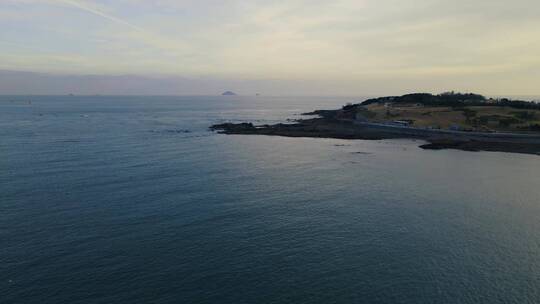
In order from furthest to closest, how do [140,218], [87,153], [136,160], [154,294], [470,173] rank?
1. [87,153]
2. [136,160]
3. [470,173]
4. [140,218]
5. [154,294]

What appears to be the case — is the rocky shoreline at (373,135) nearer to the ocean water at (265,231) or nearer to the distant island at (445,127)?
the distant island at (445,127)

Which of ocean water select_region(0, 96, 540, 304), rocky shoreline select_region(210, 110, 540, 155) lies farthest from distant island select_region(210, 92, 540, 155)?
ocean water select_region(0, 96, 540, 304)

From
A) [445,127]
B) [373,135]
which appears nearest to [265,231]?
[373,135]

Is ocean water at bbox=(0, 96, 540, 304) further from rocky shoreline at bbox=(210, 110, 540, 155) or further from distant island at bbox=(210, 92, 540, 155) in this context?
distant island at bbox=(210, 92, 540, 155)

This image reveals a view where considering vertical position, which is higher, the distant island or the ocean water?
the distant island

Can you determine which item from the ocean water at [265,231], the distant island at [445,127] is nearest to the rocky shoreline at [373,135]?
the distant island at [445,127]

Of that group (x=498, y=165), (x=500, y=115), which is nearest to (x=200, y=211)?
(x=498, y=165)

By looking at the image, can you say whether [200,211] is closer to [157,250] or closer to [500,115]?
[157,250]
